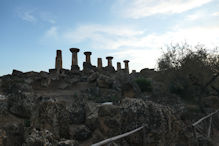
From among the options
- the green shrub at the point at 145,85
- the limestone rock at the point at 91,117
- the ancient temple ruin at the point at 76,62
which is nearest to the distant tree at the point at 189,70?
the green shrub at the point at 145,85

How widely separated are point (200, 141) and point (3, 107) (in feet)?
30.2

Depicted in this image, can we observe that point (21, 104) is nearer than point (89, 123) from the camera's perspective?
No

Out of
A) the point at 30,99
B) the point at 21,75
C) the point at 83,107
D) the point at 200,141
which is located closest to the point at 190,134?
the point at 200,141

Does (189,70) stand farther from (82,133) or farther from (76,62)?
(76,62)

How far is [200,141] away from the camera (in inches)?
256

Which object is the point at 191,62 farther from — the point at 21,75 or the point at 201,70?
the point at 21,75

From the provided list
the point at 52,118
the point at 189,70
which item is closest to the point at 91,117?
the point at 52,118

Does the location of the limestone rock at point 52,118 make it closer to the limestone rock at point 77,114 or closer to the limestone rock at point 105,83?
the limestone rock at point 77,114

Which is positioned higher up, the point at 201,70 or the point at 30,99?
the point at 201,70

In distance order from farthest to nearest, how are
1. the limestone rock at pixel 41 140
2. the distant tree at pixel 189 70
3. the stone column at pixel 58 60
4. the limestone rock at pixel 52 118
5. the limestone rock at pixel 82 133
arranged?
the stone column at pixel 58 60, the distant tree at pixel 189 70, the limestone rock at pixel 82 133, the limestone rock at pixel 52 118, the limestone rock at pixel 41 140

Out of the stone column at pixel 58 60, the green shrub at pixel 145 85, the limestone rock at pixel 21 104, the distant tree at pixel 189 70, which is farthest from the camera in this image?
the stone column at pixel 58 60

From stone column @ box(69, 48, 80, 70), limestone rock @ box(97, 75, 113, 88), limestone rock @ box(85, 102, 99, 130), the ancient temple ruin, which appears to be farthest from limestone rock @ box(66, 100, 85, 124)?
stone column @ box(69, 48, 80, 70)

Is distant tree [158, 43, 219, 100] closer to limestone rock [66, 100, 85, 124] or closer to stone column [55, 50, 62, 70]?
limestone rock [66, 100, 85, 124]

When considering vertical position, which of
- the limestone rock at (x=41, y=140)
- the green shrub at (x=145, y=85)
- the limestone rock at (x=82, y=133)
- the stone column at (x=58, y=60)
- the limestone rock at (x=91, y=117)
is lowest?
the limestone rock at (x=82, y=133)
